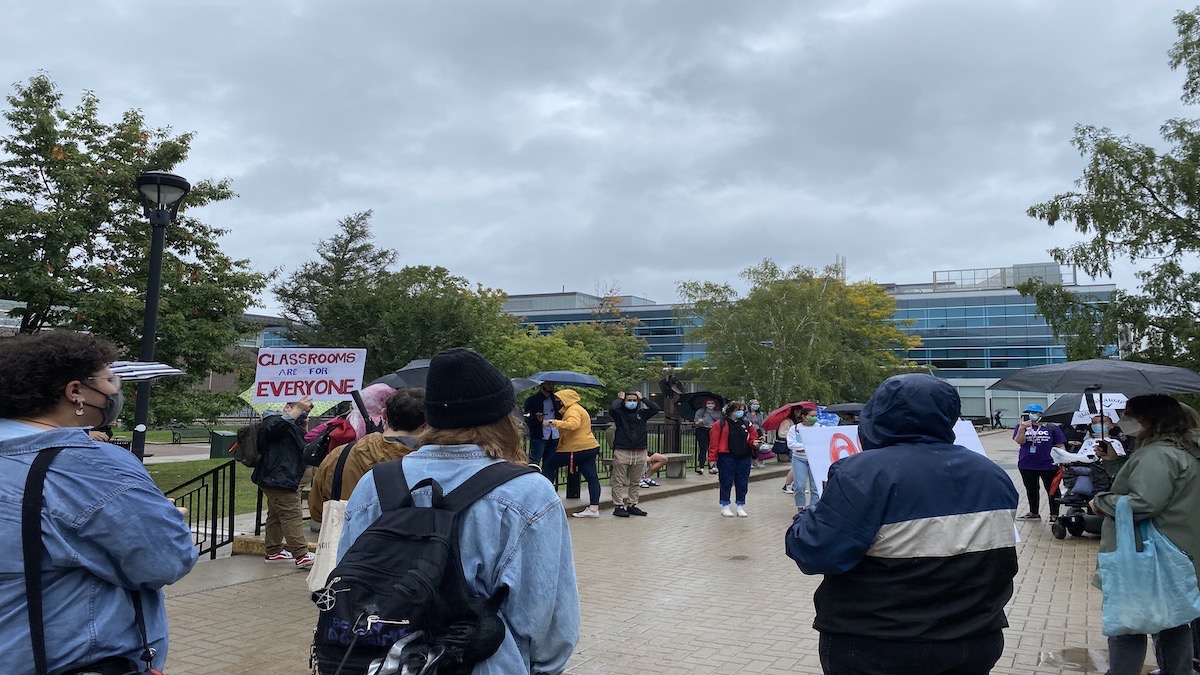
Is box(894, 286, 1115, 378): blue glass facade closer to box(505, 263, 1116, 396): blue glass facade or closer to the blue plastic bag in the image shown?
box(505, 263, 1116, 396): blue glass facade

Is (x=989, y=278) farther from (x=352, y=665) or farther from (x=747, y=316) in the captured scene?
(x=352, y=665)

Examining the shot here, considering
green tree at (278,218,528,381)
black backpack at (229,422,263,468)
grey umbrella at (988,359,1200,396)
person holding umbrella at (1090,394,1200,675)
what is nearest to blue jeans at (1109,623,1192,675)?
person holding umbrella at (1090,394,1200,675)

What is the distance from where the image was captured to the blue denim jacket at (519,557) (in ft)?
7.03

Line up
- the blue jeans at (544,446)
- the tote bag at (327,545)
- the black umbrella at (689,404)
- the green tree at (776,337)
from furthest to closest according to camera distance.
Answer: the green tree at (776,337) → the black umbrella at (689,404) → the blue jeans at (544,446) → the tote bag at (327,545)

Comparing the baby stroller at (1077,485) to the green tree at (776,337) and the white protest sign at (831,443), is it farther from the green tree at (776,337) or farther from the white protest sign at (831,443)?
the green tree at (776,337)

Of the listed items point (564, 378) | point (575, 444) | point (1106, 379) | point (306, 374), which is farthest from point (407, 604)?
point (564, 378)

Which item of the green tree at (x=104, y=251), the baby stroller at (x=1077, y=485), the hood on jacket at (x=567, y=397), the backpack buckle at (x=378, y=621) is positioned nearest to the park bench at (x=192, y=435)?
the green tree at (x=104, y=251)

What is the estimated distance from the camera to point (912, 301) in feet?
315

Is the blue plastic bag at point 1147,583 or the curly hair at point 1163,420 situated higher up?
the curly hair at point 1163,420

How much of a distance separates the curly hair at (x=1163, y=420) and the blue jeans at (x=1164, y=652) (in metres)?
1.02

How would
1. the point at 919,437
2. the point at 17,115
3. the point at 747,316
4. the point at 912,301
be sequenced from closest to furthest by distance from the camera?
1. the point at 919,437
2. the point at 17,115
3. the point at 747,316
4. the point at 912,301

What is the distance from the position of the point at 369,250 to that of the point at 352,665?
63528 mm

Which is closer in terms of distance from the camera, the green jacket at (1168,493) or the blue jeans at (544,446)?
the green jacket at (1168,493)

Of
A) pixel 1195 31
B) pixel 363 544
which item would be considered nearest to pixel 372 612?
pixel 363 544
